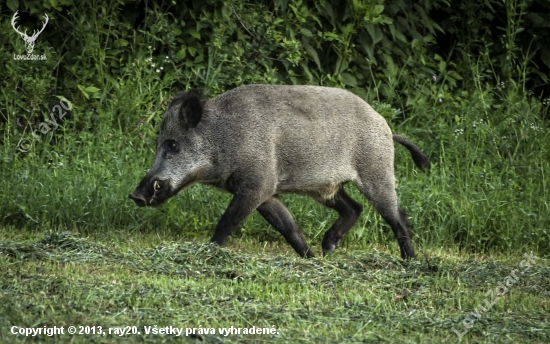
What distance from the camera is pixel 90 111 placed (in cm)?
955

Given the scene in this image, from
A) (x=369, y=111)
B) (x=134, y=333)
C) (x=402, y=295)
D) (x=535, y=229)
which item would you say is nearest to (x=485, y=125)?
(x=535, y=229)

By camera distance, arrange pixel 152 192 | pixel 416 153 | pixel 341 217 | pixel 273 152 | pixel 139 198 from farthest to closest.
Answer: pixel 416 153 → pixel 341 217 → pixel 273 152 → pixel 152 192 → pixel 139 198

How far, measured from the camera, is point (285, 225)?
25.5ft

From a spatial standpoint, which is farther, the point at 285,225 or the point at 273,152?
the point at 285,225

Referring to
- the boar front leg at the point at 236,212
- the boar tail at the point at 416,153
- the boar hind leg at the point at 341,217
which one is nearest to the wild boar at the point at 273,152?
the boar front leg at the point at 236,212

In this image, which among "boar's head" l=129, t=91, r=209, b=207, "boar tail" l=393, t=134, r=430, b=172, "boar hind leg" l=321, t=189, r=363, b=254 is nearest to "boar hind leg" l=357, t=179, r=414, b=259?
"boar hind leg" l=321, t=189, r=363, b=254

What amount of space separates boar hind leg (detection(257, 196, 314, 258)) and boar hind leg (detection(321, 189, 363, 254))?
33 centimetres

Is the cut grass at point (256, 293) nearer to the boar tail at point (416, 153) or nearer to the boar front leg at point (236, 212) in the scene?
the boar front leg at point (236, 212)

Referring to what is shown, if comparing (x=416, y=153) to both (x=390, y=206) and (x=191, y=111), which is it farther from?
(x=191, y=111)

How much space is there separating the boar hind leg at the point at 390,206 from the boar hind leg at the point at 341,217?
0.33m

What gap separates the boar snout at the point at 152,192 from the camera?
7.44m

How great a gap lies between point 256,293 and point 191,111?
2.11 meters

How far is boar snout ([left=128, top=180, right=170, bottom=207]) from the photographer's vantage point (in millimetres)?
7438

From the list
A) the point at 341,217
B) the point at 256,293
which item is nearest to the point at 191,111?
the point at 341,217
